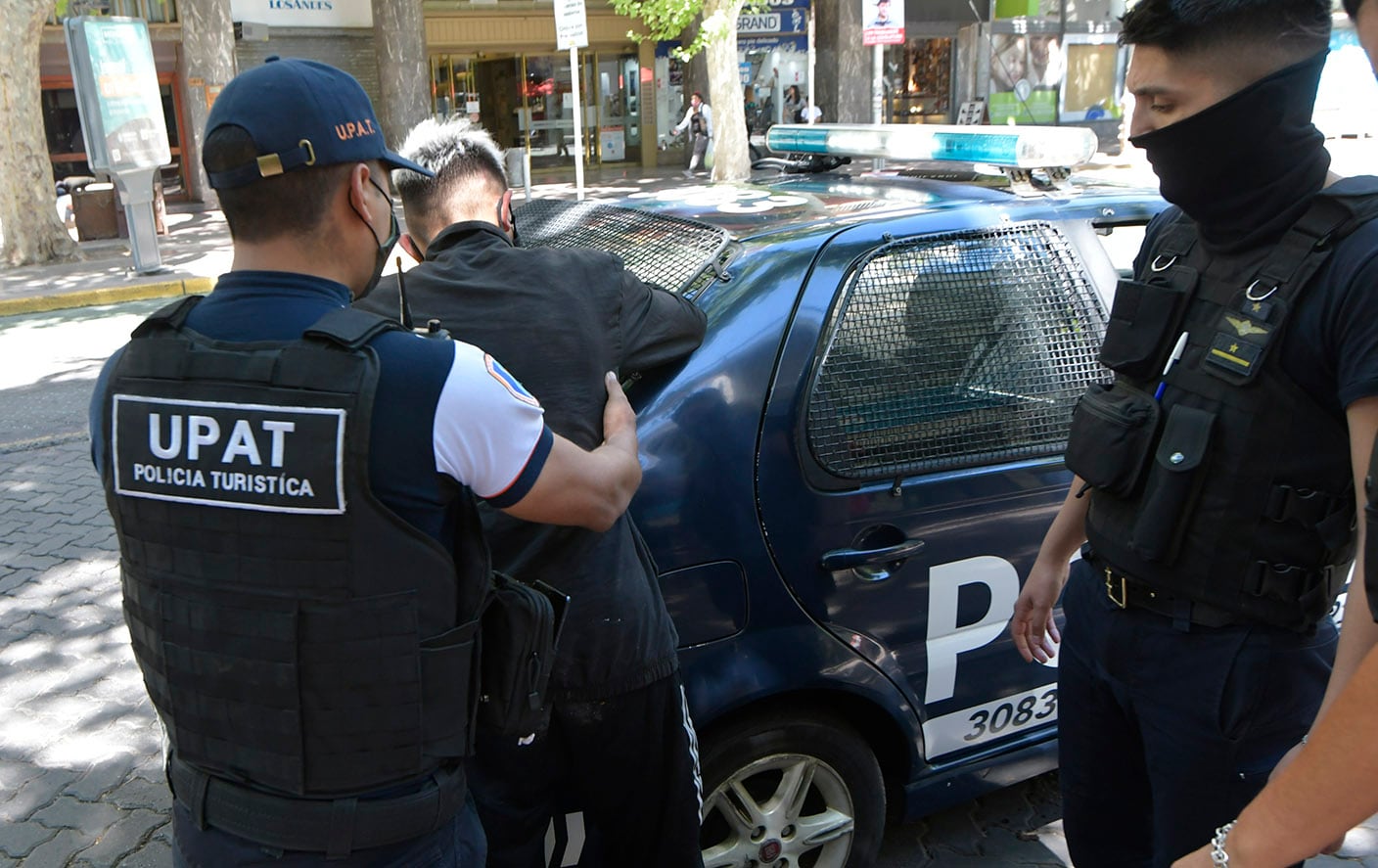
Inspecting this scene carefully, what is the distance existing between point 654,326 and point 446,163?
53 centimetres

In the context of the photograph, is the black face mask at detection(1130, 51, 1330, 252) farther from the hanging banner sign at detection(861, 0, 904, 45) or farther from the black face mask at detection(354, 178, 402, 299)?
the hanging banner sign at detection(861, 0, 904, 45)

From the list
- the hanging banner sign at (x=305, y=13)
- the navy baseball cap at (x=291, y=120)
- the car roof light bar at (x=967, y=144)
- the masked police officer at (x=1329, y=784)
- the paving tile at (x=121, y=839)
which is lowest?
the paving tile at (x=121, y=839)

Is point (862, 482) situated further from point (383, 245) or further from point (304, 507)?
point (304, 507)

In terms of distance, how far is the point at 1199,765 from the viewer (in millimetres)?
1830

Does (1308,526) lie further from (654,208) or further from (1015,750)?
(654,208)

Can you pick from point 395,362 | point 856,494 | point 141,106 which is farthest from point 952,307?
point 141,106

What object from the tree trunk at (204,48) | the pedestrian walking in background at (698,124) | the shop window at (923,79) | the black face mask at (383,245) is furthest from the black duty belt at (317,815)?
the shop window at (923,79)

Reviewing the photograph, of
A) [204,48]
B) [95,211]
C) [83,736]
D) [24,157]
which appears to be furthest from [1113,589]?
[204,48]

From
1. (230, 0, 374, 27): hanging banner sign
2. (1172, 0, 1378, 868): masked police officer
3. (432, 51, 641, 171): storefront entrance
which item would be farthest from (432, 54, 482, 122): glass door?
(1172, 0, 1378, 868): masked police officer

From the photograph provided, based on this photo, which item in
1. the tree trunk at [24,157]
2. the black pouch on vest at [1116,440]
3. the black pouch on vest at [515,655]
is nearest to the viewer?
the black pouch on vest at [515,655]

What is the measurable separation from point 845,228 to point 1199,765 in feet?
4.36

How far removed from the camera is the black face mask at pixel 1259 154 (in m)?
1.77

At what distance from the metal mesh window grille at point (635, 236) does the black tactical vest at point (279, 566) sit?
124 centimetres

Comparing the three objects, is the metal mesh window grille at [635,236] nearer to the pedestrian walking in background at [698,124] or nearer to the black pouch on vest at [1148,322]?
the black pouch on vest at [1148,322]
